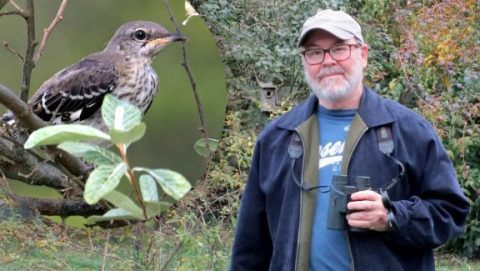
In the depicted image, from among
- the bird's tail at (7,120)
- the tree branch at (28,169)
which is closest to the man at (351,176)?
the tree branch at (28,169)

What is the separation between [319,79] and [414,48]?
445 centimetres

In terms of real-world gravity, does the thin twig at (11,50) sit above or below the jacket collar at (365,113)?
above

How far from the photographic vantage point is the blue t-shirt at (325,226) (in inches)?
91.6

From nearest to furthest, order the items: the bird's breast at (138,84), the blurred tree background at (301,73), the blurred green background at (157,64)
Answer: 1. the blurred green background at (157,64)
2. the bird's breast at (138,84)
3. the blurred tree background at (301,73)

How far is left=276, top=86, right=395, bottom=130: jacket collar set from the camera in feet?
7.76

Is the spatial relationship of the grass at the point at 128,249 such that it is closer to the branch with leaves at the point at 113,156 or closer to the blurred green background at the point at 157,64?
the blurred green background at the point at 157,64

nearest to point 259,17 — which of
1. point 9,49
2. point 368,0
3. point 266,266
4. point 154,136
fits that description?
point 368,0

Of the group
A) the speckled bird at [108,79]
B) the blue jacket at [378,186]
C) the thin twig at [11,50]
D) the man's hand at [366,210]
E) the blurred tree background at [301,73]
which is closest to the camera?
the thin twig at [11,50]

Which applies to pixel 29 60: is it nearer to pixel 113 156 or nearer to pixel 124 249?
pixel 113 156

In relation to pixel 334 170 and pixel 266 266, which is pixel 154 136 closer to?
pixel 334 170

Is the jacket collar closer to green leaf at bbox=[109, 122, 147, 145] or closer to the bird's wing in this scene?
the bird's wing

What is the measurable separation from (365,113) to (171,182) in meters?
1.69

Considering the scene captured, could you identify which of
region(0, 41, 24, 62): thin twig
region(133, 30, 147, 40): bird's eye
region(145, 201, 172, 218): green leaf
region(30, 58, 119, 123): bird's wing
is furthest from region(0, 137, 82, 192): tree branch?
region(145, 201, 172, 218): green leaf

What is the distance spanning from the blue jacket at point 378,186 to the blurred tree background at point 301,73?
162 centimetres
